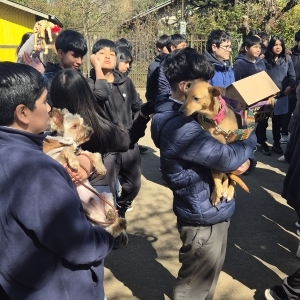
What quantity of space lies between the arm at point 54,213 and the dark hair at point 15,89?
220 millimetres

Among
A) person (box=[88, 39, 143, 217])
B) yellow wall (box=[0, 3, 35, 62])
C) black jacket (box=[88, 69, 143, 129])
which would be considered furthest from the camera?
yellow wall (box=[0, 3, 35, 62])

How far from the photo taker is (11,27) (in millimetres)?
15547

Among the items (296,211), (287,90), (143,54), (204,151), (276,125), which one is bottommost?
(276,125)

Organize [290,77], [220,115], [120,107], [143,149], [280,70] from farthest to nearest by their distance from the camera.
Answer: [143,149], [290,77], [280,70], [120,107], [220,115]

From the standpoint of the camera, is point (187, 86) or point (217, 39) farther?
point (217, 39)

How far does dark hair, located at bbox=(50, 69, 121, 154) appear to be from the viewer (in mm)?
2420

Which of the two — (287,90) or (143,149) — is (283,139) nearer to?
(287,90)

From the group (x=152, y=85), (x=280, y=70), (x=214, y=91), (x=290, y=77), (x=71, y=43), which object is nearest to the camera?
(x=214, y=91)

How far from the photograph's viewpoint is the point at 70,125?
222 cm

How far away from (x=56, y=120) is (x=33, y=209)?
0.94 metres

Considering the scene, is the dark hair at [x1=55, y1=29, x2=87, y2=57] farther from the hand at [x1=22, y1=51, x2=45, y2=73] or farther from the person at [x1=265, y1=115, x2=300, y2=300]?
the person at [x1=265, y1=115, x2=300, y2=300]

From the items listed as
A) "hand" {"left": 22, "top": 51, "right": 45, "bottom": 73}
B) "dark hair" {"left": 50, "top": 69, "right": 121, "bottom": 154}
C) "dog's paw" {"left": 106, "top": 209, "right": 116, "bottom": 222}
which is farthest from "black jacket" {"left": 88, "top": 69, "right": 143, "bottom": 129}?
"dog's paw" {"left": 106, "top": 209, "right": 116, "bottom": 222}

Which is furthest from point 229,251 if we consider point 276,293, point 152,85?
point 152,85

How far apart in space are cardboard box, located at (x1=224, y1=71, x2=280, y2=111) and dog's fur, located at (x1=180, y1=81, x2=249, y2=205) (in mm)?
106
